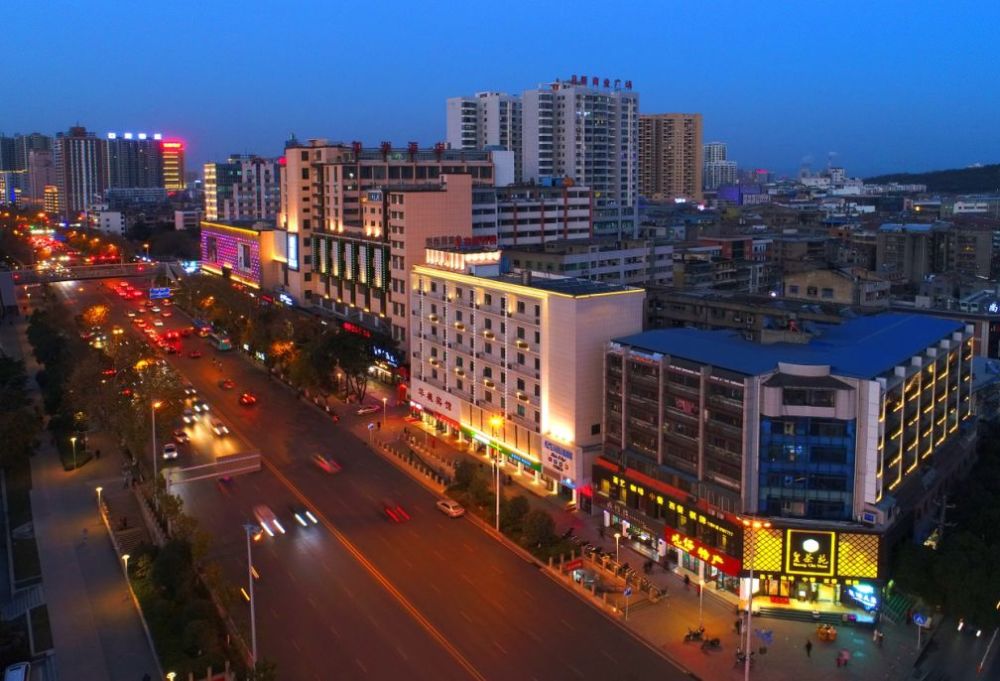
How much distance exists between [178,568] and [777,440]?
74.6ft

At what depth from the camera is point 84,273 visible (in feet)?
382

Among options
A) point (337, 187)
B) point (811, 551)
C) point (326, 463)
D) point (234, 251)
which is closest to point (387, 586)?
point (326, 463)

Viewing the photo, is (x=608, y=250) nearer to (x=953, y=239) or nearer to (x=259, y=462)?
(x=259, y=462)

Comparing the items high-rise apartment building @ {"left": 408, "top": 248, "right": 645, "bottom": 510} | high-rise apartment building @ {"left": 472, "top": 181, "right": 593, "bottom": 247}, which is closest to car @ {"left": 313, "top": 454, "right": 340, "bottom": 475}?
high-rise apartment building @ {"left": 408, "top": 248, "right": 645, "bottom": 510}

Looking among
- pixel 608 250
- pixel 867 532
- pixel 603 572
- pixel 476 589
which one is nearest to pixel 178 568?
pixel 476 589

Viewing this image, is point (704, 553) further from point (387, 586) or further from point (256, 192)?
point (256, 192)

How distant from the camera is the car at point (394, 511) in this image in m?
41.4

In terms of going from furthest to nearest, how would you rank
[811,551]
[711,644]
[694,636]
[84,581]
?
[84,581]
[811,551]
[694,636]
[711,644]

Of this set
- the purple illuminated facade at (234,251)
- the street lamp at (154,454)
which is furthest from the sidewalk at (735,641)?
the purple illuminated facade at (234,251)

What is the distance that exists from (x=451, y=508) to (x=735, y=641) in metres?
15.0

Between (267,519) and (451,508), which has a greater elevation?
(451,508)

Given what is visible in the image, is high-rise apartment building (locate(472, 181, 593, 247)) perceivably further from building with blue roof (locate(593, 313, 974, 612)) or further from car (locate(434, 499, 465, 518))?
building with blue roof (locate(593, 313, 974, 612))

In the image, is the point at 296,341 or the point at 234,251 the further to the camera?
the point at 234,251

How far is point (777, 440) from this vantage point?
33.4 metres
